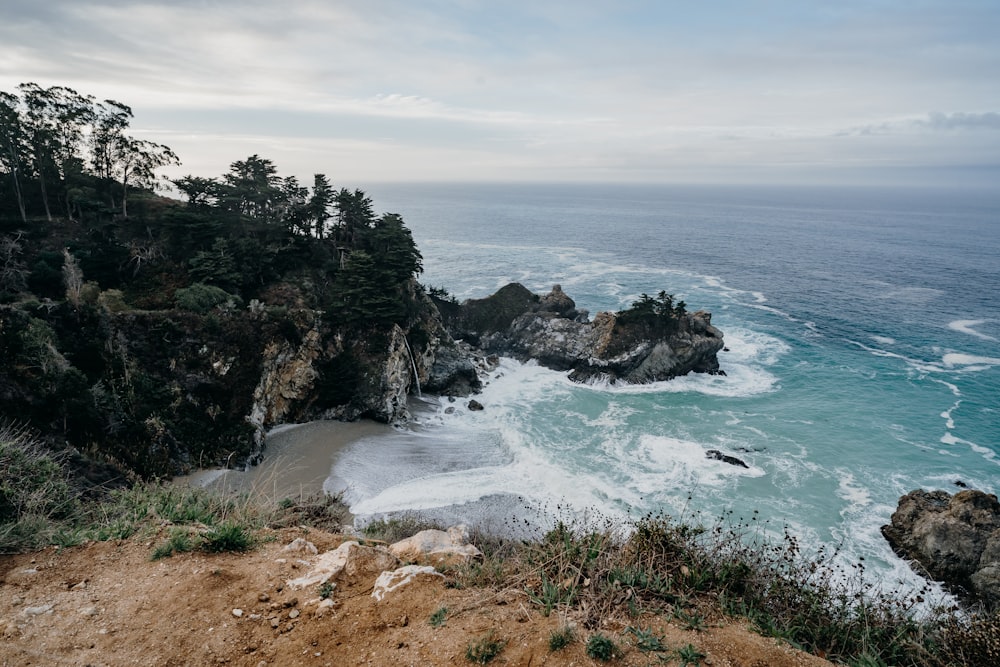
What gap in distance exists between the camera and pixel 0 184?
100ft

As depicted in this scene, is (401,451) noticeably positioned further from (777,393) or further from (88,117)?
(88,117)

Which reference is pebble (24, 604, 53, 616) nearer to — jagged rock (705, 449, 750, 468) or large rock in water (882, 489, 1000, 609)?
large rock in water (882, 489, 1000, 609)

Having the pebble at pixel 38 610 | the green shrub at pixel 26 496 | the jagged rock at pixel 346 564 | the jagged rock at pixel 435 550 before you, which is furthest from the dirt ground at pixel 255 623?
the jagged rock at pixel 435 550

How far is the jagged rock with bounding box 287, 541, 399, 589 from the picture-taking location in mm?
6446

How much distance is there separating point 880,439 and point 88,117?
52290 millimetres

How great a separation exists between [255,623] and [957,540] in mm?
23542

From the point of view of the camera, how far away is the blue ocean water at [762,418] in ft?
71.8

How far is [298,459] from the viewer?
23.0 m

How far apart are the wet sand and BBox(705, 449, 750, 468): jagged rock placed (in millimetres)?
17331

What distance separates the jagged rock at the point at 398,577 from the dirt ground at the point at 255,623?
91 millimetres

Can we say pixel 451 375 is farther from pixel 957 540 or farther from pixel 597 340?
pixel 957 540

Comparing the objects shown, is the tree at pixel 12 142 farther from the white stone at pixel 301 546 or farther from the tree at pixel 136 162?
the white stone at pixel 301 546

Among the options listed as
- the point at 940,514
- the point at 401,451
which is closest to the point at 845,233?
the point at 940,514

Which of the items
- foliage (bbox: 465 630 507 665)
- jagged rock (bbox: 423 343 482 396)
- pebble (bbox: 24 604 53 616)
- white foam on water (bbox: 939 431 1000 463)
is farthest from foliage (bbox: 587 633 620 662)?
white foam on water (bbox: 939 431 1000 463)
